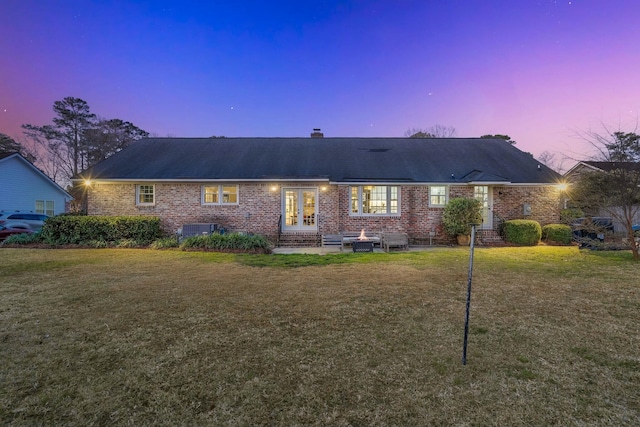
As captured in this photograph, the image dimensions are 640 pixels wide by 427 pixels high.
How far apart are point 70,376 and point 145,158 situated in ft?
51.9

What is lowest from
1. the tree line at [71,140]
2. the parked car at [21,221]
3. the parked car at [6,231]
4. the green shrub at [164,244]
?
the green shrub at [164,244]

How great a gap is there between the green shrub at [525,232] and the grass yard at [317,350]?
19.6ft

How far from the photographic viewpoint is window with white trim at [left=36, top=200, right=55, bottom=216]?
2403cm

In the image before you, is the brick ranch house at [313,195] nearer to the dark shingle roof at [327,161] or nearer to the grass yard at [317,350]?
the dark shingle roof at [327,161]

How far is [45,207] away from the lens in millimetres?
24812

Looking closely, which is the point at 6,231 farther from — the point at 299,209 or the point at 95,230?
the point at 299,209

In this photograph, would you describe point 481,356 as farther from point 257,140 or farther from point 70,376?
point 257,140

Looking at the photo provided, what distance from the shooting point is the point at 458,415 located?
96.8 inches

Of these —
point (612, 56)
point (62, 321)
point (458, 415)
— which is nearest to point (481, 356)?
point (458, 415)

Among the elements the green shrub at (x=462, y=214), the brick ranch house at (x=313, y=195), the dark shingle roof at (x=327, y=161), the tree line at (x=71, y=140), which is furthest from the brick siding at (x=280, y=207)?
the tree line at (x=71, y=140)

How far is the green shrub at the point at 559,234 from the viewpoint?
1345 centimetres

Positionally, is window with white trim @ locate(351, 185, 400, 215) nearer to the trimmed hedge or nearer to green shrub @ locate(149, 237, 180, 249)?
green shrub @ locate(149, 237, 180, 249)

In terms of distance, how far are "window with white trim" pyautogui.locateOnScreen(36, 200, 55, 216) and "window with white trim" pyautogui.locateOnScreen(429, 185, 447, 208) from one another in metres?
31.2

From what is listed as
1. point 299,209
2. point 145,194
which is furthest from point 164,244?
point 299,209
